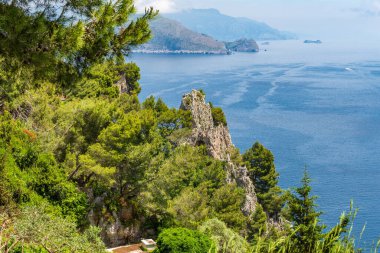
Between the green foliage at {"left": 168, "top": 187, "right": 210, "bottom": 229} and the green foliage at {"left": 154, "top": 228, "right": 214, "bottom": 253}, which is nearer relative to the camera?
the green foliage at {"left": 154, "top": 228, "right": 214, "bottom": 253}

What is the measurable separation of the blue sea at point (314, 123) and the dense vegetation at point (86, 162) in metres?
11.1

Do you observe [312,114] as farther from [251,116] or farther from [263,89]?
[263,89]

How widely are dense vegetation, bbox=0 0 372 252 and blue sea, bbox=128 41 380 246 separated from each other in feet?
36.5

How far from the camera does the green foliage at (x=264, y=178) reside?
44.8 meters

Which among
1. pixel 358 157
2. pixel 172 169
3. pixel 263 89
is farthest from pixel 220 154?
pixel 263 89

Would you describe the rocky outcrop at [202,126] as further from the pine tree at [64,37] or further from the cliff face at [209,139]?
the pine tree at [64,37]

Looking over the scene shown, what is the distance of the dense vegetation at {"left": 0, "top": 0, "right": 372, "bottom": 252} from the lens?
884 cm

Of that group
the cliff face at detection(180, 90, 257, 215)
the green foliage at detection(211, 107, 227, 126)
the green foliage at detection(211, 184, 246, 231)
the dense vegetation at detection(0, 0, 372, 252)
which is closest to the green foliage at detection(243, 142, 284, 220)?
the cliff face at detection(180, 90, 257, 215)

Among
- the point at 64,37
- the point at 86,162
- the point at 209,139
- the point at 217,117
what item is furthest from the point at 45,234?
the point at 217,117

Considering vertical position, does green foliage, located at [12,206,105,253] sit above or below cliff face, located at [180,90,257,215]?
above

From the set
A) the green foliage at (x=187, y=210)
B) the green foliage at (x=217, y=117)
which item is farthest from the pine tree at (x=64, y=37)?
→ the green foliage at (x=217, y=117)

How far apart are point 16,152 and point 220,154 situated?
92.8ft

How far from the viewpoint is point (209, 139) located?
143 feet

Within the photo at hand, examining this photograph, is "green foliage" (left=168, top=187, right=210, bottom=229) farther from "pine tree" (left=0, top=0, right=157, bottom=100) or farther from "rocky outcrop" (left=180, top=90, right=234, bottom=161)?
"rocky outcrop" (left=180, top=90, right=234, bottom=161)
